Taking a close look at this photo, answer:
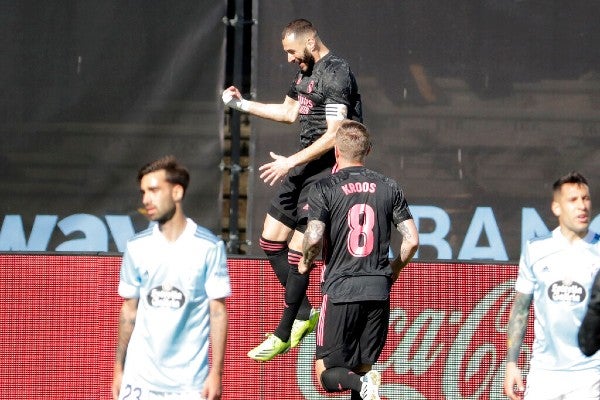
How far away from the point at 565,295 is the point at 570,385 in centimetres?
48

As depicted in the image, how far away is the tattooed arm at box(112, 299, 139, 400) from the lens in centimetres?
649

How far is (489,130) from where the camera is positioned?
33.7ft

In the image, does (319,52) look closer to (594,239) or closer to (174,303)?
(594,239)

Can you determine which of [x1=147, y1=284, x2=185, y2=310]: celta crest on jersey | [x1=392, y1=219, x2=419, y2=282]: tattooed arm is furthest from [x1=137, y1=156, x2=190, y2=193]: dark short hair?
[x1=392, y1=219, x2=419, y2=282]: tattooed arm

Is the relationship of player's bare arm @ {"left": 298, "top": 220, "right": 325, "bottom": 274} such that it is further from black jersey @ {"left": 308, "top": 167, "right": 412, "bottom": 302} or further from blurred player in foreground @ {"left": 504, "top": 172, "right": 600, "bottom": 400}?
blurred player in foreground @ {"left": 504, "top": 172, "right": 600, "bottom": 400}

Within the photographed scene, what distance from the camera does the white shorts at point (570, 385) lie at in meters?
6.69

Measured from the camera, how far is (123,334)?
6.52m

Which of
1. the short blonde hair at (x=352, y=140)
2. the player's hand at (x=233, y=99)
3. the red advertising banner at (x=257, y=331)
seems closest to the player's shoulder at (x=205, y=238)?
the short blonde hair at (x=352, y=140)

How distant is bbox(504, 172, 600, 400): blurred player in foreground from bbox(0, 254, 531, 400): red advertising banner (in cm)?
242

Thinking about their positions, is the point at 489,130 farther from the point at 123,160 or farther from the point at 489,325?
the point at 123,160

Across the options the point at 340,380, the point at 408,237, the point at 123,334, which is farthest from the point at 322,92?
the point at 123,334

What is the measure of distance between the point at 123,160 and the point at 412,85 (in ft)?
7.85

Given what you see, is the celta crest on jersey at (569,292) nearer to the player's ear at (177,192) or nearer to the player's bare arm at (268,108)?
the player's ear at (177,192)

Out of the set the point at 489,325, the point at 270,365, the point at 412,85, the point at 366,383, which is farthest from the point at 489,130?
the point at 366,383
